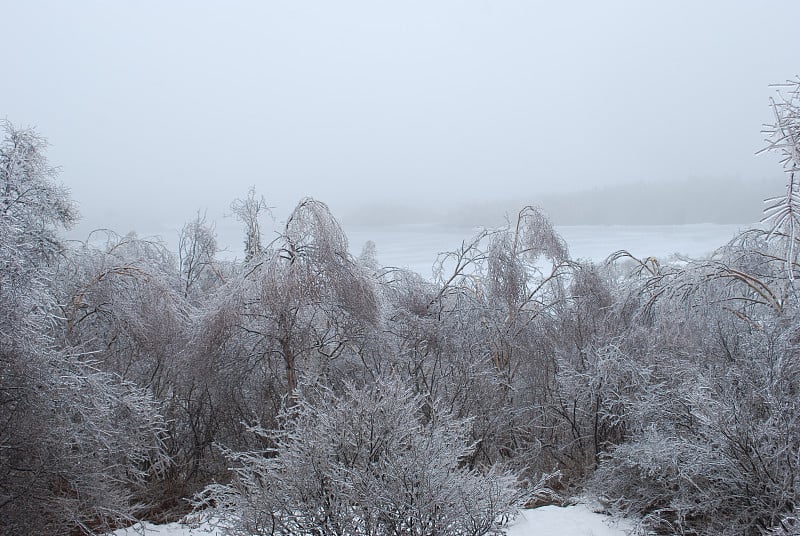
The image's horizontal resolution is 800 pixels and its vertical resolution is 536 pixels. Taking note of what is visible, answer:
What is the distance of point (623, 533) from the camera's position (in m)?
7.73

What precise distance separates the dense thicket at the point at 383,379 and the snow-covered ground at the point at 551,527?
334 mm

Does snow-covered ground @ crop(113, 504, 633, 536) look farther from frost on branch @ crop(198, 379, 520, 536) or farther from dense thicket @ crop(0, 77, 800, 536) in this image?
frost on branch @ crop(198, 379, 520, 536)

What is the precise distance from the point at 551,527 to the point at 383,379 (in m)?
3.12

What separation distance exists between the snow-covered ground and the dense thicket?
334 millimetres

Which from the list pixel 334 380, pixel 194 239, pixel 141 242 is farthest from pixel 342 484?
pixel 194 239

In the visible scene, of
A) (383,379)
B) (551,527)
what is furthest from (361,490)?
(551,527)

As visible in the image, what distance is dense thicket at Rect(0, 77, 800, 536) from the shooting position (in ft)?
17.2

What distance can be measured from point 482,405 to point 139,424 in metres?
6.00

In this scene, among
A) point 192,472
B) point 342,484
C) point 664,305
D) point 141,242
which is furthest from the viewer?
point 141,242

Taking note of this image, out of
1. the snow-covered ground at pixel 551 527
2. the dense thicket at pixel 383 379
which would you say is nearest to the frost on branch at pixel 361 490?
the dense thicket at pixel 383 379

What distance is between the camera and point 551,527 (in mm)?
7934

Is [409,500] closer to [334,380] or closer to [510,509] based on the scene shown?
[510,509]

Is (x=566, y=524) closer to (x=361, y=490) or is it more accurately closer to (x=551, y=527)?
(x=551, y=527)

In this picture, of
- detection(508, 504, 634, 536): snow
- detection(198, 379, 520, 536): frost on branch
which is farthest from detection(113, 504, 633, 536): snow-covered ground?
detection(198, 379, 520, 536): frost on branch
